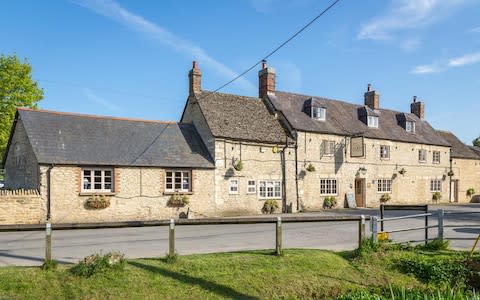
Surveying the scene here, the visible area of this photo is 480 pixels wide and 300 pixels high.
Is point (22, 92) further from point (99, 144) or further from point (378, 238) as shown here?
point (378, 238)

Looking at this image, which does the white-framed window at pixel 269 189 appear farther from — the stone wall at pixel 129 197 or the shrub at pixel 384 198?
the shrub at pixel 384 198

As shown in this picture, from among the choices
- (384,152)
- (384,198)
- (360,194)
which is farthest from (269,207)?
(384,152)

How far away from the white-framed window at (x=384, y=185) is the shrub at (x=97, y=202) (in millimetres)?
21332

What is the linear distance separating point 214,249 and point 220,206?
11666mm

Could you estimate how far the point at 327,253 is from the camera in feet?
34.2

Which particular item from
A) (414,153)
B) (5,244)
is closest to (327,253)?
(5,244)

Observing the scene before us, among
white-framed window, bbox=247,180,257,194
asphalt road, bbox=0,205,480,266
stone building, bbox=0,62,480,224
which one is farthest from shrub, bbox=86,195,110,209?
white-framed window, bbox=247,180,257,194

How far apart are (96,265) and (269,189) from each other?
692 inches

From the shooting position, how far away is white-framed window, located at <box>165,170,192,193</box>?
21.5 m

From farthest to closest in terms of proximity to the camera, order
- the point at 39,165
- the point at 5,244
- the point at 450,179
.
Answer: the point at 450,179 → the point at 39,165 → the point at 5,244

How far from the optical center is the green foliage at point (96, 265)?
7934mm

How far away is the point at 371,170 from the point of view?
99.3 feet

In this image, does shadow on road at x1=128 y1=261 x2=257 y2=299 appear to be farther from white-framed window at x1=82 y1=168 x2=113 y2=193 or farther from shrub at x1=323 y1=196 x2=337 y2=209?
shrub at x1=323 y1=196 x2=337 y2=209

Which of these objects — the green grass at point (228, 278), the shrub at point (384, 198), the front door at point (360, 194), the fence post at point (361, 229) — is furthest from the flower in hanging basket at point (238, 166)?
the shrub at point (384, 198)
